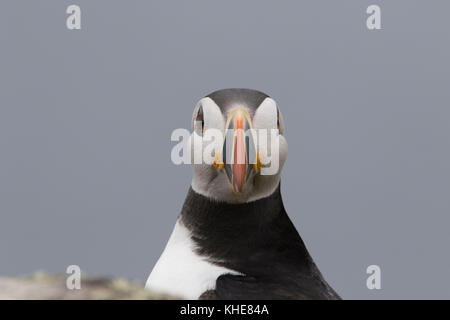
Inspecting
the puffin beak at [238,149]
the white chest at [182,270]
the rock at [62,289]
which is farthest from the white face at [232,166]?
the rock at [62,289]

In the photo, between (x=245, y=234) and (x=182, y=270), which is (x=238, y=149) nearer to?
(x=245, y=234)

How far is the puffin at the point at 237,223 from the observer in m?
3.01

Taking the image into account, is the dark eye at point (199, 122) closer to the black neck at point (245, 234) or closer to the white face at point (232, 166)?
the white face at point (232, 166)

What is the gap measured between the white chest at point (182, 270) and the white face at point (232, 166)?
297 millimetres

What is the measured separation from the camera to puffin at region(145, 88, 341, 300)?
3.01 meters

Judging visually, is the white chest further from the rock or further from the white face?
the rock

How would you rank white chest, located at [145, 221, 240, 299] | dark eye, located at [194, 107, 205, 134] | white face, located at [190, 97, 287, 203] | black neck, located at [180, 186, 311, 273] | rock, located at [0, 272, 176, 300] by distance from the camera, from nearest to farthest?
1. rock, located at [0, 272, 176, 300]
2. white chest, located at [145, 221, 240, 299]
3. white face, located at [190, 97, 287, 203]
4. black neck, located at [180, 186, 311, 273]
5. dark eye, located at [194, 107, 205, 134]

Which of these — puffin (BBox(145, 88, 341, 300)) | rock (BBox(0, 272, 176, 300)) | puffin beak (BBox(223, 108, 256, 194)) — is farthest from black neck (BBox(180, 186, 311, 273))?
rock (BBox(0, 272, 176, 300))

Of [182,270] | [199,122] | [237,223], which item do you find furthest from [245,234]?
[199,122]

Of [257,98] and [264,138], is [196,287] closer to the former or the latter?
[264,138]

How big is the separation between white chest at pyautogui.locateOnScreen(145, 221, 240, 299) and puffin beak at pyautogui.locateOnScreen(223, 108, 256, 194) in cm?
42

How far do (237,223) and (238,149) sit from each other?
A: 492 mm
